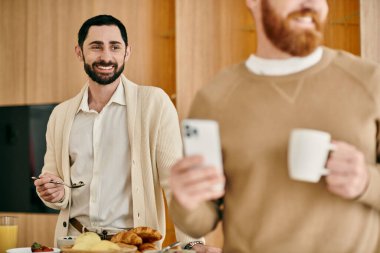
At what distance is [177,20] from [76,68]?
0.87 metres

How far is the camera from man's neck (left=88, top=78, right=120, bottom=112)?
2.49 m

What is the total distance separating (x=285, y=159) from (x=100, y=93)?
1.56 meters

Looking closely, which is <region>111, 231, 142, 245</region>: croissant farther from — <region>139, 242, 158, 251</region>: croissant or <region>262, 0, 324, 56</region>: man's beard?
<region>262, 0, 324, 56</region>: man's beard

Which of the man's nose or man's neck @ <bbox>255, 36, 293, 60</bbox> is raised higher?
the man's nose

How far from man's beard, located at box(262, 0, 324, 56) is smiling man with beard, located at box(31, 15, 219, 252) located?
122 centimetres

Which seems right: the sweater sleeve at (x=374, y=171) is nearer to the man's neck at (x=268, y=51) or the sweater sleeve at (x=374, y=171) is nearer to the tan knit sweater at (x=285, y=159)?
the tan knit sweater at (x=285, y=159)

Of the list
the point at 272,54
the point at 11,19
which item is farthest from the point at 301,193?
the point at 11,19

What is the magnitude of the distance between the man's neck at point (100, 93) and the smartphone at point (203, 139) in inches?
61.3

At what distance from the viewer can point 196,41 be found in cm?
407

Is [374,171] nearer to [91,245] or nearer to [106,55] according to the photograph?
[91,245]

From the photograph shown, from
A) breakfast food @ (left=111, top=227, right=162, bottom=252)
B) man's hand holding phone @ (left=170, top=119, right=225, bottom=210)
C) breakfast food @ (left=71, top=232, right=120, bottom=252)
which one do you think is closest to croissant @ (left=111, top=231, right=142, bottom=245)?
breakfast food @ (left=111, top=227, right=162, bottom=252)

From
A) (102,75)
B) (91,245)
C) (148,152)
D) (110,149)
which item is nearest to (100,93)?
(102,75)

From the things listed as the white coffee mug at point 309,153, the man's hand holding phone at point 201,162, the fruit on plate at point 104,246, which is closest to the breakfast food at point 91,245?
the fruit on plate at point 104,246

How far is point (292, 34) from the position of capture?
104 centimetres
